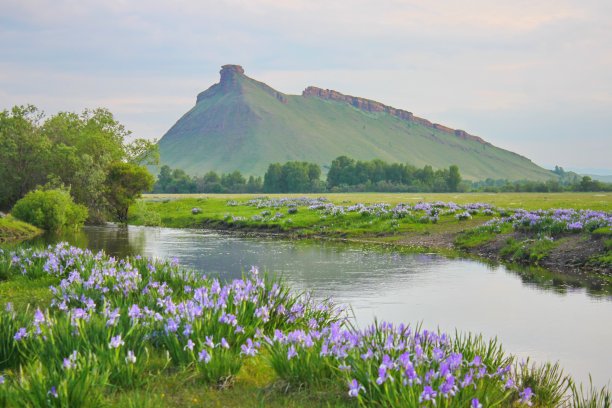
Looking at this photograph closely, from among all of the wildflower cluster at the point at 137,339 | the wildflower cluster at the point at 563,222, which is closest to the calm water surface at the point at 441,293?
the wildflower cluster at the point at 137,339

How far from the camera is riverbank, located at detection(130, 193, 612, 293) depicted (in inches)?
1085

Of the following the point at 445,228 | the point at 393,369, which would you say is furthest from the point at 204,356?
the point at 445,228

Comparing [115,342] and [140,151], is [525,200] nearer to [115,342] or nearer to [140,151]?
[140,151]

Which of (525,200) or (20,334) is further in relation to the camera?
(525,200)

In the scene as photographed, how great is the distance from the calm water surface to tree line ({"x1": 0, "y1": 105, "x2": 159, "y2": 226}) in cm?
2261

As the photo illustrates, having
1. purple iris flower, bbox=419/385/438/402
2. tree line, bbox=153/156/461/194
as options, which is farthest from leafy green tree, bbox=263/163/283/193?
purple iris flower, bbox=419/385/438/402

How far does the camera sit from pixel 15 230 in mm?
40469

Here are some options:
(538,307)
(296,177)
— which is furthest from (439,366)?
(296,177)

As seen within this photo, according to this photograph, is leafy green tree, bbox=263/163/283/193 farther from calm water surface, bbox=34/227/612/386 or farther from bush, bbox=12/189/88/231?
calm water surface, bbox=34/227/612/386

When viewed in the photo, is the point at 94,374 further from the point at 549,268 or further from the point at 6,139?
the point at 6,139

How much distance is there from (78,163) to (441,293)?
45.2 metres

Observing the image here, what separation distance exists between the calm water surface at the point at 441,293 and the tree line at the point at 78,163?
74.2ft

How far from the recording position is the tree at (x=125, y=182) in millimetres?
57875

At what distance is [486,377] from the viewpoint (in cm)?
752
